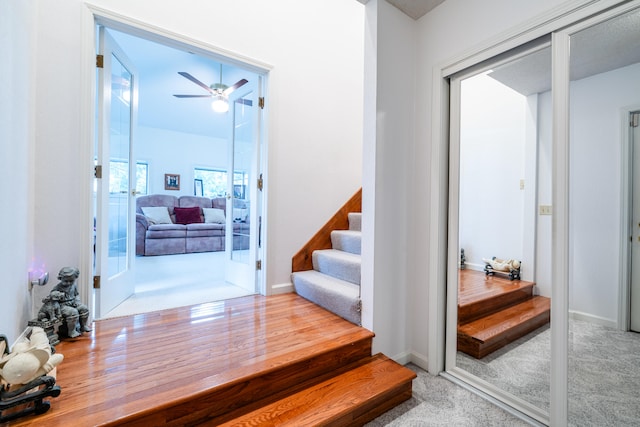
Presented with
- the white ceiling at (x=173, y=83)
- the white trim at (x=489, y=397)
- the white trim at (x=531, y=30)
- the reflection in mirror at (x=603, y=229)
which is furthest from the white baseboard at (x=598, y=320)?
the white ceiling at (x=173, y=83)

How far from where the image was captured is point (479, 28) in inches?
65.6

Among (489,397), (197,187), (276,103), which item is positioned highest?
(276,103)

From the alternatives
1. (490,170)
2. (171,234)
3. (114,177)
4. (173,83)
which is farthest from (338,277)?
(173,83)

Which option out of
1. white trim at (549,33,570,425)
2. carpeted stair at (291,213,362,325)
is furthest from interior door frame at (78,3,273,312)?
white trim at (549,33,570,425)

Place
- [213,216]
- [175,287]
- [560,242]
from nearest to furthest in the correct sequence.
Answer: [560,242]
[175,287]
[213,216]

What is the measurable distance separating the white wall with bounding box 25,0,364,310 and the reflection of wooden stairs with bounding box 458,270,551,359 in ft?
5.18

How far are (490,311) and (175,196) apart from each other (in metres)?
7.17

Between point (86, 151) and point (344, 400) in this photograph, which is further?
point (86, 151)

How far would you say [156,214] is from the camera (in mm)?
5980

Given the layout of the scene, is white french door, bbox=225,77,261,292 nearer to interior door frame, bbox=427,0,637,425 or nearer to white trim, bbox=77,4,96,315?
white trim, bbox=77,4,96,315

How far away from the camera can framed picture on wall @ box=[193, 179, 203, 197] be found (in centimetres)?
777

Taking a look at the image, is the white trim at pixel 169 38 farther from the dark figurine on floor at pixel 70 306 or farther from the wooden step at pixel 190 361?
the wooden step at pixel 190 361

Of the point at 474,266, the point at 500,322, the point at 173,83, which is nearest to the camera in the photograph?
→ the point at 500,322

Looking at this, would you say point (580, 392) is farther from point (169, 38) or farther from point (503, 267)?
point (169, 38)
